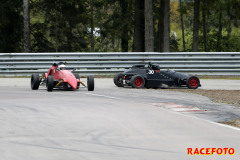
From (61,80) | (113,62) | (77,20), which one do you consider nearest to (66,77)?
(61,80)

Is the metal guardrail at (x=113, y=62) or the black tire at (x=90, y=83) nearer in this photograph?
the black tire at (x=90, y=83)

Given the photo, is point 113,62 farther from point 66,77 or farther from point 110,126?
point 110,126

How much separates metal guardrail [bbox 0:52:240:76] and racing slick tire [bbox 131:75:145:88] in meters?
5.12

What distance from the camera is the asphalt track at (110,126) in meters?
7.68

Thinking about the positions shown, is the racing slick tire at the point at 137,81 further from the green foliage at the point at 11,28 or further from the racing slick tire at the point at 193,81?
the green foliage at the point at 11,28

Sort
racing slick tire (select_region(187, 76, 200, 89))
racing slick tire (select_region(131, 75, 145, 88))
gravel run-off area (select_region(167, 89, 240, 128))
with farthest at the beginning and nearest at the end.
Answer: racing slick tire (select_region(187, 76, 200, 89))
racing slick tire (select_region(131, 75, 145, 88))
gravel run-off area (select_region(167, 89, 240, 128))

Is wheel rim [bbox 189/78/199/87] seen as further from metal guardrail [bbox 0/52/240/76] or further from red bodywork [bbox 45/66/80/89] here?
metal guardrail [bbox 0/52/240/76]

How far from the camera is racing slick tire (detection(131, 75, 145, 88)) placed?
60.7ft

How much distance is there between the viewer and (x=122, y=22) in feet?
133

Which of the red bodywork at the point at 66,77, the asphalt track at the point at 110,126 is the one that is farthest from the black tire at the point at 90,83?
the asphalt track at the point at 110,126

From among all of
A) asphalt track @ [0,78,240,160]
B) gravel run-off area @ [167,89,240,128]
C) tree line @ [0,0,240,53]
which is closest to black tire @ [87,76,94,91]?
asphalt track @ [0,78,240,160]

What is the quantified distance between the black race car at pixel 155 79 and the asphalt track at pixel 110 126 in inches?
85.4

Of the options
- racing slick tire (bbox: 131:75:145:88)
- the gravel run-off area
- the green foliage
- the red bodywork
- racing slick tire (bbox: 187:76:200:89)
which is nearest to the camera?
the gravel run-off area

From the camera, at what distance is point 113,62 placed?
2378 centimetres
